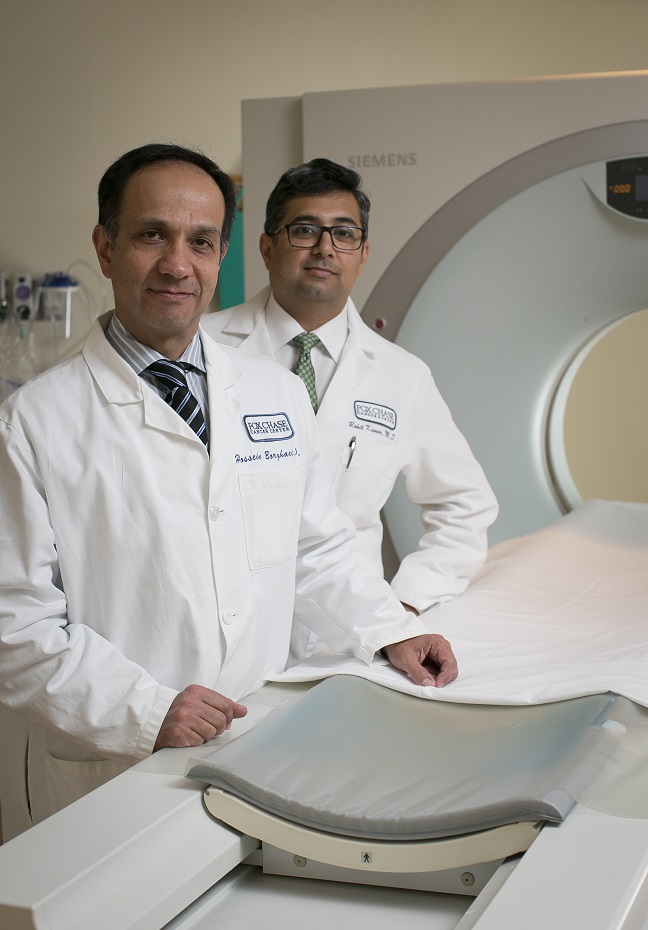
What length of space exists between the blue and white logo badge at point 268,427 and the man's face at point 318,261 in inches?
21.2

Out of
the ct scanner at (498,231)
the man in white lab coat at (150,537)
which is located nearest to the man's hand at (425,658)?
the man in white lab coat at (150,537)

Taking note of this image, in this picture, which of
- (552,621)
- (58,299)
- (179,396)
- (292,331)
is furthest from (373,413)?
(58,299)

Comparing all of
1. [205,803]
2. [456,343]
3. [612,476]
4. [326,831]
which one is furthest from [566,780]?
[612,476]

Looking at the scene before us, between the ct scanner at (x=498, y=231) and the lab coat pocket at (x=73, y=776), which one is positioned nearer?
the lab coat pocket at (x=73, y=776)

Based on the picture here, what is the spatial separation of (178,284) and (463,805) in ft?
2.38

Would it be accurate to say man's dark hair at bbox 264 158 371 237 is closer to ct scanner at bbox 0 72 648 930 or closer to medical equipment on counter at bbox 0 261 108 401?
ct scanner at bbox 0 72 648 930

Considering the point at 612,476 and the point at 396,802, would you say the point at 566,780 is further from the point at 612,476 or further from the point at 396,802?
the point at 612,476

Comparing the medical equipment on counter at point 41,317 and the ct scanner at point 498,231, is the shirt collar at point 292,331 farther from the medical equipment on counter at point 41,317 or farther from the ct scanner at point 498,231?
the medical equipment on counter at point 41,317

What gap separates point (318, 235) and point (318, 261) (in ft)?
0.18

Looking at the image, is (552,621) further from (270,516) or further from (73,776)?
(73,776)

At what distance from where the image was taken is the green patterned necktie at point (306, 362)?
195 centimetres

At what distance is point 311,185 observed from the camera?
194 centimetres

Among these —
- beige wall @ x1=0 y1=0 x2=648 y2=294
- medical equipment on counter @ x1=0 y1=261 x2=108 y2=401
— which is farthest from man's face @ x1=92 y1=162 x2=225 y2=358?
medical equipment on counter @ x1=0 y1=261 x2=108 y2=401

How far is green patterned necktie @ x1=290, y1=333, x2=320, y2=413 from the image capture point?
6.38 feet
